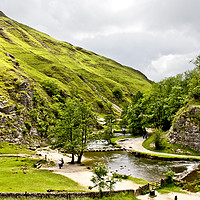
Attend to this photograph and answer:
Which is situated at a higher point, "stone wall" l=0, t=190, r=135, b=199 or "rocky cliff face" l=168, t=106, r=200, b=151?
"rocky cliff face" l=168, t=106, r=200, b=151

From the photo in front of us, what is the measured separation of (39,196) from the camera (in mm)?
21828

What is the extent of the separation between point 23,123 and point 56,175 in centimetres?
3560

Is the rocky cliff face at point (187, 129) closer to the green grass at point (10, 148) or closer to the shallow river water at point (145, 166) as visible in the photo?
the shallow river water at point (145, 166)

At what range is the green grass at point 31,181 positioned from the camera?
25.7m

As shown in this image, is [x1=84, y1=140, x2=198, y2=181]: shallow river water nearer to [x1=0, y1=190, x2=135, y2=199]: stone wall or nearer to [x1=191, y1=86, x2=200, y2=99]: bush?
[x1=0, y1=190, x2=135, y2=199]: stone wall

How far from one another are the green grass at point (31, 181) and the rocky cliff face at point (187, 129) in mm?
39174

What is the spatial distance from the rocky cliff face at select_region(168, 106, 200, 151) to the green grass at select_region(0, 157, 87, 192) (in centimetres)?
3917

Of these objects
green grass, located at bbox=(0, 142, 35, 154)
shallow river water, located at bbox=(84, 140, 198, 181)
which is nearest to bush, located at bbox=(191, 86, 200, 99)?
shallow river water, located at bbox=(84, 140, 198, 181)

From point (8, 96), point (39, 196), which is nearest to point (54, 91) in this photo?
point (8, 96)

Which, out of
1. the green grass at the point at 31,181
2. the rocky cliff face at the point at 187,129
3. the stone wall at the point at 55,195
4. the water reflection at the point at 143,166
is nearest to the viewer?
the stone wall at the point at 55,195

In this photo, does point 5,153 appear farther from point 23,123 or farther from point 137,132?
point 137,132

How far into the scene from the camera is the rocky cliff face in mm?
54688

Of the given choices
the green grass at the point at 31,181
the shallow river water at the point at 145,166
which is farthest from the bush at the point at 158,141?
the green grass at the point at 31,181

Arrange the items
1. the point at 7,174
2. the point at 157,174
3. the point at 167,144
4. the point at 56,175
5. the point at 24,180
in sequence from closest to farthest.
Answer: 1. the point at 24,180
2. the point at 7,174
3. the point at 56,175
4. the point at 157,174
5. the point at 167,144
